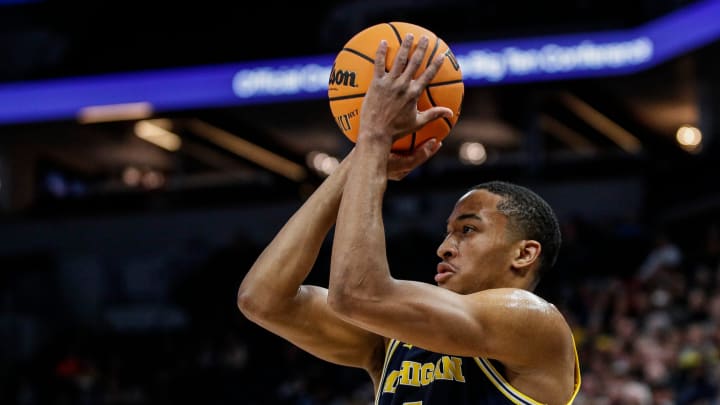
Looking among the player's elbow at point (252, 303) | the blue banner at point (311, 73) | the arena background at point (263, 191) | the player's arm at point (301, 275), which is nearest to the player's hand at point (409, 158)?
the player's arm at point (301, 275)

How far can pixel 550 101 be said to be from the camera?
16.6 metres

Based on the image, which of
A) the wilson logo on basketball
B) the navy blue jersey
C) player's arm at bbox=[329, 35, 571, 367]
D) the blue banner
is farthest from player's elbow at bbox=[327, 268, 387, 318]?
the blue banner

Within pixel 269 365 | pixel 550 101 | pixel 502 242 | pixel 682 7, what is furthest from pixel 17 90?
→ pixel 502 242

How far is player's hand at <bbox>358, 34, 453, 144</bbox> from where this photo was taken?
279cm

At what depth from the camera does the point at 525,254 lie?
322 centimetres

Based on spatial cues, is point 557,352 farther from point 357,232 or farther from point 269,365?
point 269,365

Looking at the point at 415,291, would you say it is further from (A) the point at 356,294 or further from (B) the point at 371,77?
(B) the point at 371,77

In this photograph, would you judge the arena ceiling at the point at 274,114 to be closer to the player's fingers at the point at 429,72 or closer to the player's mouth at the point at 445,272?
the player's mouth at the point at 445,272

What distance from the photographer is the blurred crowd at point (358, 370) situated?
9555 millimetres

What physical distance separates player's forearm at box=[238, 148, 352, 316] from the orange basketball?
0.53ft

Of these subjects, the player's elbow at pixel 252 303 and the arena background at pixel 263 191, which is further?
the arena background at pixel 263 191

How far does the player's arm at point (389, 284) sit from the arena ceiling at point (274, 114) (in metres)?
11.0

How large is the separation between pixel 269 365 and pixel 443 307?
38.3 ft

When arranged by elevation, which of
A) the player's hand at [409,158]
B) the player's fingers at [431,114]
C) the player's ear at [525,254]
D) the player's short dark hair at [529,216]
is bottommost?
the player's ear at [525,254]
